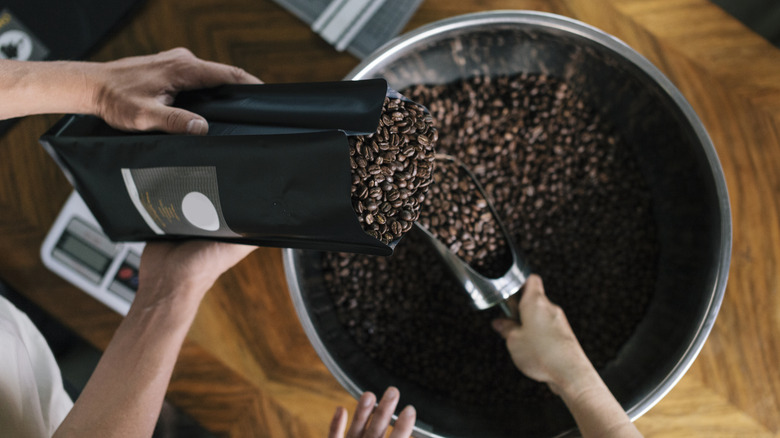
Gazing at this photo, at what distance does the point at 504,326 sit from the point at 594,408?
22 centimetres

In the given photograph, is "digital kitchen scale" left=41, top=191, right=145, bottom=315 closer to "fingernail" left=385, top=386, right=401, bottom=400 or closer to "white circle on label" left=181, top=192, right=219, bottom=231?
"white circle on label" left=181, top=192, right=219, bottom=231

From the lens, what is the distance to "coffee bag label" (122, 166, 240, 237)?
2.14 feet

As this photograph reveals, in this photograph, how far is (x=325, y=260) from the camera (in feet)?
3.28

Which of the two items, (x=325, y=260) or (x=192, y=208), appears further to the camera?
(x=325, y=260)

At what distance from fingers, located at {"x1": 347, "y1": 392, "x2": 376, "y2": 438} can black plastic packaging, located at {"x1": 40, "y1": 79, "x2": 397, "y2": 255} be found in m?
0.31

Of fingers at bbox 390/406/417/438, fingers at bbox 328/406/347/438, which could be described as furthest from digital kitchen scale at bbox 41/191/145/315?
fingers at bbox 390/406/417/438

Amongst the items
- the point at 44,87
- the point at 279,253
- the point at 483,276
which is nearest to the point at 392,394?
the point at 483,276

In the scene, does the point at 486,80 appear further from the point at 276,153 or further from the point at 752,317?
the point at 752,317

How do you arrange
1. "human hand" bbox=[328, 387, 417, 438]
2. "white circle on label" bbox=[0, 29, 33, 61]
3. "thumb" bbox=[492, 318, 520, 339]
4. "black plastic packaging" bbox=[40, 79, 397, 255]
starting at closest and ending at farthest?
"black plastic packaging" bbox=[40, 79, 397, 255], "human hand" bbox=[328, 387, 417, 438], "thumb" bbox=[492, 318, 520, 339], "white circle on label" bbox=[0, 29, 33, 61]

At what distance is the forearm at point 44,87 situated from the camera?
764 mm

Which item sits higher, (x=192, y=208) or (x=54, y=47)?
(x=54, y=47)

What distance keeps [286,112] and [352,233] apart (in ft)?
0.63

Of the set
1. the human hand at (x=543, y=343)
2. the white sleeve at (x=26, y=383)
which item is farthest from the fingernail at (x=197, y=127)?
the human hand at (x=543, y=343)

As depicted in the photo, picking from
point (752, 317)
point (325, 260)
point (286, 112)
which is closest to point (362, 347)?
point (325, 260)
